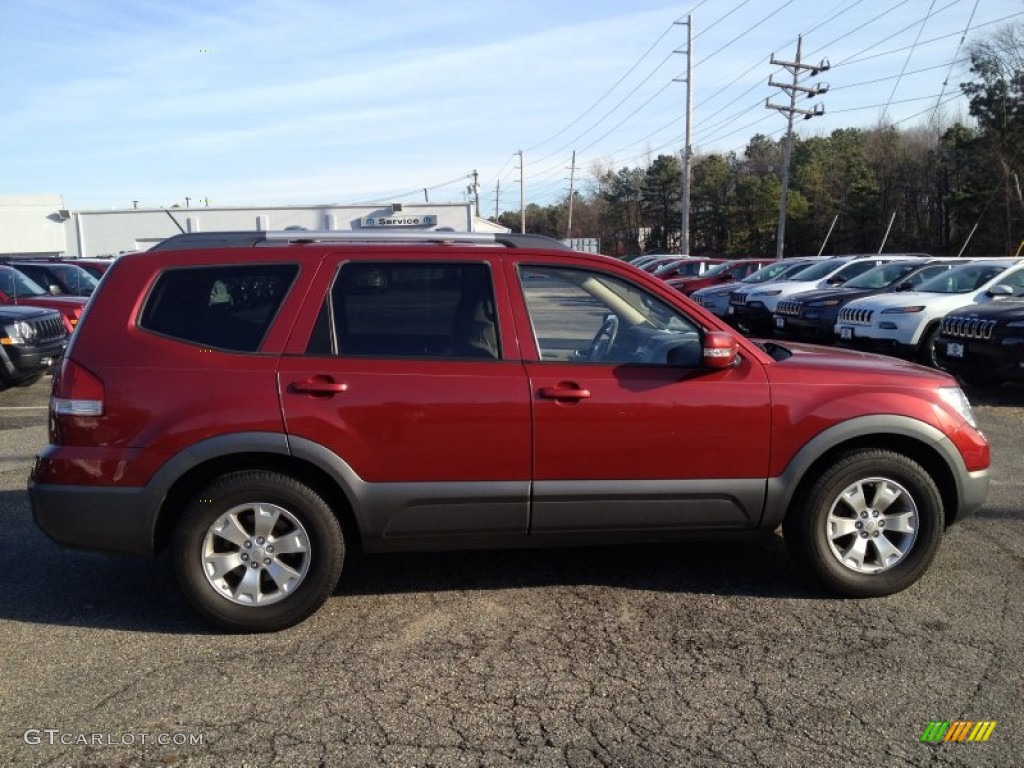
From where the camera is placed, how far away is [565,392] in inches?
160

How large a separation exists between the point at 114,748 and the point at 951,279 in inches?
504

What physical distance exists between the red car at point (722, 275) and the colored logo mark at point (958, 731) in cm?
2005

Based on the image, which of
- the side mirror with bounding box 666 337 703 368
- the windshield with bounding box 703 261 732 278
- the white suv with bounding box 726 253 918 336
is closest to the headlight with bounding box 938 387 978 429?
the side mirror with bounding box 666 337 703 368

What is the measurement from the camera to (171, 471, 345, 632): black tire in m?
3.96

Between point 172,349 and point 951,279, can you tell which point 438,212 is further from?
point 172,349

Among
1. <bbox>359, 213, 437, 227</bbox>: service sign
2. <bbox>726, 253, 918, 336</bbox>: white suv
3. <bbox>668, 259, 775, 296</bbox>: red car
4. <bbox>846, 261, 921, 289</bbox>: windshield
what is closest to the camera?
<bbox>846, 261, 921, 289</bbox>: windshield

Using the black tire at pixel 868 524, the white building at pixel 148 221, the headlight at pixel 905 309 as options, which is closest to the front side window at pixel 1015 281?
the headlight at pixel 905 309

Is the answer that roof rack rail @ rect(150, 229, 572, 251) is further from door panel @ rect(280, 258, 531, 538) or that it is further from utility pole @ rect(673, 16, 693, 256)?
utility pole @ rect(673, 16, 693, 256)

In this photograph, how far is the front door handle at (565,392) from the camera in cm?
406

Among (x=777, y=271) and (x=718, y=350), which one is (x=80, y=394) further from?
(x=777, y=271)

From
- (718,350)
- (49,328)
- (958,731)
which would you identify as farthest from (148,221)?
(958,731)

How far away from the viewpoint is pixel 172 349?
3.98m

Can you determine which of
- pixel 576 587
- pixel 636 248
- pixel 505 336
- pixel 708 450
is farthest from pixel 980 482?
pixel 636 248

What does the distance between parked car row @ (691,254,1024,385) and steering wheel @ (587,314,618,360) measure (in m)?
7.18
